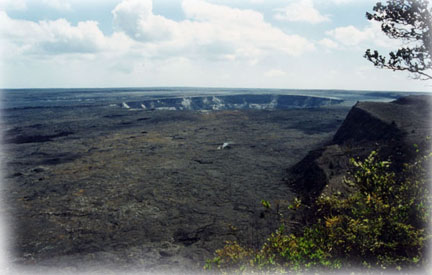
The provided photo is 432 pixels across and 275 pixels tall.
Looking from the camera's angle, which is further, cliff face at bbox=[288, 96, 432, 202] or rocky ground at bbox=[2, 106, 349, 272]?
cliff face at bbox=[288, 96, 432, 202]

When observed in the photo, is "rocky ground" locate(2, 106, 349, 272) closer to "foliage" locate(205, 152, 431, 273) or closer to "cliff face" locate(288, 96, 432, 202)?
"cliff face" locate(288, 96, 432, 202)

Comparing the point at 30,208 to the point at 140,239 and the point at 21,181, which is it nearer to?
the point at 21,181

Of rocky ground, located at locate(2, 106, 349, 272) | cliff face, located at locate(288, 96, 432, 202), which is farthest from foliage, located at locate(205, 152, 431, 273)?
cliff face, located at locate(288, 96, 432, 202)

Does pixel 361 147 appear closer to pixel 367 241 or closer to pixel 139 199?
pixel 367 241

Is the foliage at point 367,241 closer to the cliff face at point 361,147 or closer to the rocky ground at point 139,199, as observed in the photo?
the rocky ground at point 139,199

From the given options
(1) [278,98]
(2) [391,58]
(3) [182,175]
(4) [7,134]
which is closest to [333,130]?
(3) [182,175]

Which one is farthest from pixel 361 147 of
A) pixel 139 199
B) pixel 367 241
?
pixel 139 199
